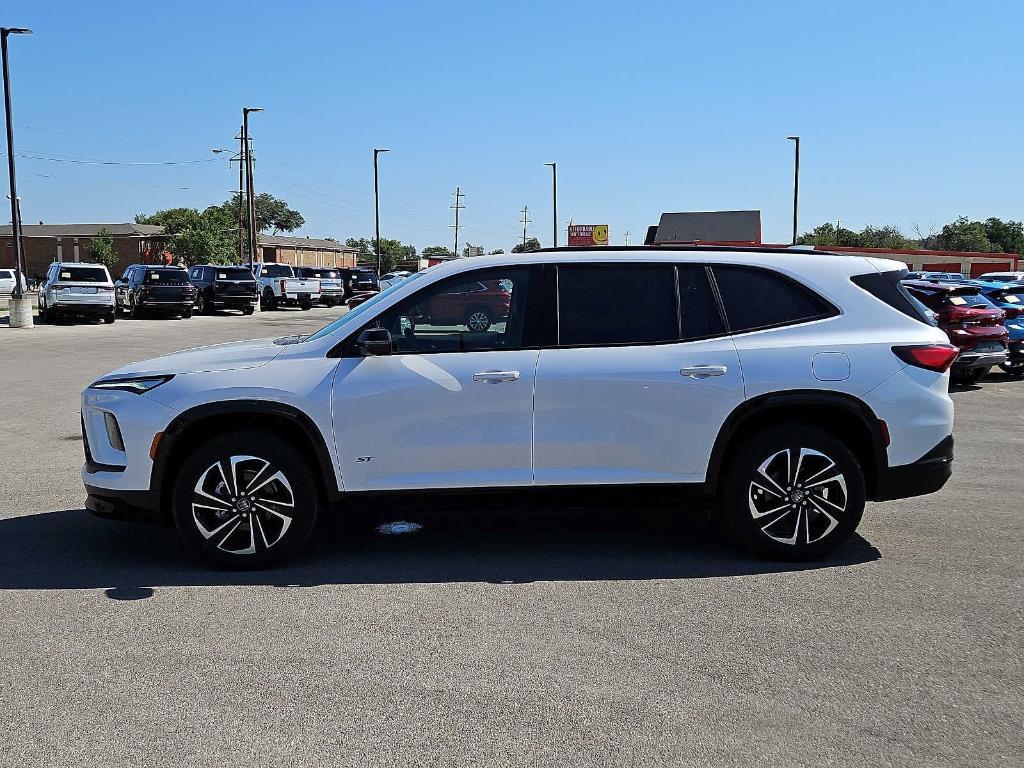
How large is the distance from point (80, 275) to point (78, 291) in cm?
66

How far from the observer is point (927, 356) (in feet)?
18.9

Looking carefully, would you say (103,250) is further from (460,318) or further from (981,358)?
(460,318)

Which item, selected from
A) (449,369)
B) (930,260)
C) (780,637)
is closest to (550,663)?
(780,637)

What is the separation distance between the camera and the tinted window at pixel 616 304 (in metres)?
5.75

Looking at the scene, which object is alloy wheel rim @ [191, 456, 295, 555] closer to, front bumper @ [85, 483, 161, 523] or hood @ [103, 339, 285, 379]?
front bumper @ [85, 483, 161, 523]

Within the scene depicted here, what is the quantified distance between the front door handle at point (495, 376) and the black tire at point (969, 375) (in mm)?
12099

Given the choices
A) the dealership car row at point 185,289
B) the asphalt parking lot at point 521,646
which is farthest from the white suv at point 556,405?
the dealership car row at point 185,289

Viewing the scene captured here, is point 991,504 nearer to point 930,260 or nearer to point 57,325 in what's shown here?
point 57,325

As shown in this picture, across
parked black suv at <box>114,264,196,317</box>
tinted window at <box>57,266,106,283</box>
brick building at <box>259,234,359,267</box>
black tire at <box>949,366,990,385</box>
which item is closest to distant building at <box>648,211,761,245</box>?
parked black suv at <box>114,264,196,317</box>

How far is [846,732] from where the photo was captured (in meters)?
3.68

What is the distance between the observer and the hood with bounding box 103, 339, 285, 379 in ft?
18.5

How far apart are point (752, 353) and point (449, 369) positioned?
1.73 meters

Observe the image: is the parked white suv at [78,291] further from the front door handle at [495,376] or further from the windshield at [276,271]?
the front door handle at [495,376]

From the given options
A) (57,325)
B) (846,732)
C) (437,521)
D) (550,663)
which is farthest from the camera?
(57,325)
